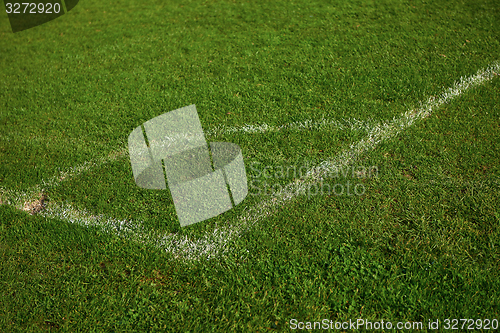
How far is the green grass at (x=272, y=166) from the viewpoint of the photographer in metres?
2.15

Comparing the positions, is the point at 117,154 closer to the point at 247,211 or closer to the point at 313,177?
the point at 247,211

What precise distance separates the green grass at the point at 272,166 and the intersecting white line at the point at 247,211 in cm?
6

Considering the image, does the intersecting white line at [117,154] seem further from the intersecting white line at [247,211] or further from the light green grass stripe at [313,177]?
the light green grass stripe at [313,177]

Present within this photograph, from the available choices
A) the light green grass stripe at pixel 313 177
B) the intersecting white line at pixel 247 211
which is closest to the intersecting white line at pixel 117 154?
the intersecting white line at pixel 247 211

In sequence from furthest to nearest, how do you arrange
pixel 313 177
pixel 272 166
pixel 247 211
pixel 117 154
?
pixel 117 154
pixel 272 166
pixel 313 177
pixel 247 211

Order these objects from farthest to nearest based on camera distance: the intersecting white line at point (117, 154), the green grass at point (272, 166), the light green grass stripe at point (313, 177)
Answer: the intersecting white line at point (117, 154) → the light green grass stripe at point (313, 177) → the green grass at point (272, 166)

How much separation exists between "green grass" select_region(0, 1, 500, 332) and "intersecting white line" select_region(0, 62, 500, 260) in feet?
0.21

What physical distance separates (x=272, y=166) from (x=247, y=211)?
1.77ft

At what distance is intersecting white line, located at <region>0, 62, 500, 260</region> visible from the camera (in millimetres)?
2506

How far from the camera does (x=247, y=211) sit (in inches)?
107

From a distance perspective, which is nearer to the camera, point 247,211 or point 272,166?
point 247,211

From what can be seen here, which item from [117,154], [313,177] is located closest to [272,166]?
[313,177]

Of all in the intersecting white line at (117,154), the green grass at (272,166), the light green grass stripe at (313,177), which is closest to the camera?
the green grass at (272,166)

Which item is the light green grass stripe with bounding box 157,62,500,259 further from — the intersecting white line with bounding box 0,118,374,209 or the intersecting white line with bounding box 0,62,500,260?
the intersecting white line with bounding box 0,118,374,209
